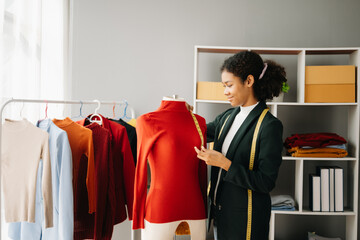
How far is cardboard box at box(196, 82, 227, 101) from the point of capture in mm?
2703

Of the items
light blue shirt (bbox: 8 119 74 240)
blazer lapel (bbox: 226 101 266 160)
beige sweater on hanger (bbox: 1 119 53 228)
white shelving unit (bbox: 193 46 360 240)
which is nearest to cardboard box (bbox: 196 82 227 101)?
white shelving unit (bbox: 193 46 360 240)

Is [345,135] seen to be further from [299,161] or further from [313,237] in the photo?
[313,237]

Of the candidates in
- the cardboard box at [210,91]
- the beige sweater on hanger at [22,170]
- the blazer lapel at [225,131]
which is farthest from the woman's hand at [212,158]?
the cardboard box at [210,91]

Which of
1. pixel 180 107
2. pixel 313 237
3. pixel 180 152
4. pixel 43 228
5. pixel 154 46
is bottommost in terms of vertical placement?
pixel 313 237

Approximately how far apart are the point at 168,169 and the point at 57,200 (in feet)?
2.36

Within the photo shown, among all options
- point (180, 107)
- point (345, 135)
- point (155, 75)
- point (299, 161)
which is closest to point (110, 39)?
point (155, 75)

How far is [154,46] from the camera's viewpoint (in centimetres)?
306

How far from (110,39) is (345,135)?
2422mm

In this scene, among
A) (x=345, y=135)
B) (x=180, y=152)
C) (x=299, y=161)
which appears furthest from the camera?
(x=345, y=135)

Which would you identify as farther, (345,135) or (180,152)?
(345,135)

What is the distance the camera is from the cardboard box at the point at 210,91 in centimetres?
270

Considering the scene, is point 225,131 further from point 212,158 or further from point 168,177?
point 168,177

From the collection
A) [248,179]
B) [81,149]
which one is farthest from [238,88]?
[81,149]

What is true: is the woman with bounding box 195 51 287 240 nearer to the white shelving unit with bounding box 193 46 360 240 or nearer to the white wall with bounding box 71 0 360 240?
the white shelving unit with bounding box 193 46 360 240
